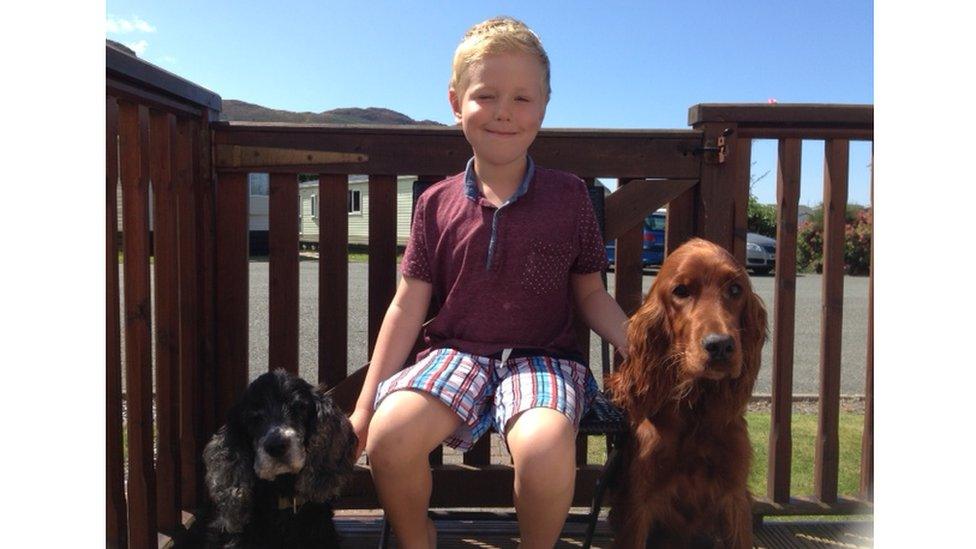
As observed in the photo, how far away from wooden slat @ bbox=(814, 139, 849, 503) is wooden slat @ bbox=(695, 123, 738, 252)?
377 millimetres

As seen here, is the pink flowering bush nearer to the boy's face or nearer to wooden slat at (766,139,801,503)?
wooden slat at (766,139,801,503)

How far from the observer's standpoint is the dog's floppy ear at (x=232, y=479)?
2244 mm

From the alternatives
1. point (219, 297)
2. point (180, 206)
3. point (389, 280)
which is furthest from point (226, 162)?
point (389, 280)

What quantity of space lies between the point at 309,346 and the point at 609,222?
5220 mm

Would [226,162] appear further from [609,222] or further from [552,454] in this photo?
[552,454]

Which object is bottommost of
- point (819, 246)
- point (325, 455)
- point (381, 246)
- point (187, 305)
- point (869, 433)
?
point (869, 433)

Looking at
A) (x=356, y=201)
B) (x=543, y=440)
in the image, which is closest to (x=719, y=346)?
(x=543, y=440)

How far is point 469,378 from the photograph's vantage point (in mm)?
2316

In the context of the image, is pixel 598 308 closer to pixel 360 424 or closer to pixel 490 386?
pixel 490 386

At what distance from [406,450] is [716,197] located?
166 centimetres

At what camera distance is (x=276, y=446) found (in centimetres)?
221

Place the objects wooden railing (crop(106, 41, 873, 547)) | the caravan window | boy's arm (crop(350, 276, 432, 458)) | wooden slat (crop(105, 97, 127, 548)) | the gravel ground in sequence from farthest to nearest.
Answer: the caravan window → the gravel ground → wooden railing (crop(106, 41, 873, 547)) → boy's arm (crop(350, 276, 432, 458)) → wooden slat (crop(105, 97, 127, 548))

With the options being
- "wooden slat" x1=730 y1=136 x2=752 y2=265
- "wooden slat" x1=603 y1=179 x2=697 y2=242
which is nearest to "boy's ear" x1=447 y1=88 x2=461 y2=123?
"wooden slat" x1=603 y1=179 x2=697 y2=242

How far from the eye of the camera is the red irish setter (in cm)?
215
